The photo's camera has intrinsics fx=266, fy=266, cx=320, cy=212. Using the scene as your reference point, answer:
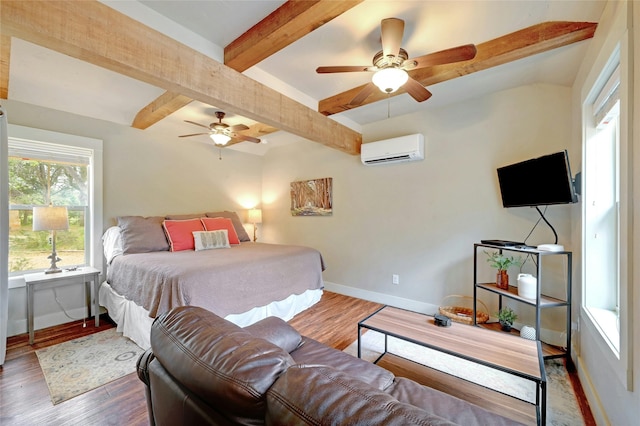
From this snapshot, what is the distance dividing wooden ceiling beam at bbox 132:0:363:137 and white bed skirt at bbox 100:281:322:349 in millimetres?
2157

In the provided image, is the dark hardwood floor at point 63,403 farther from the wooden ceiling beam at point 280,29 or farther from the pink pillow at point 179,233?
the wooden ceiling beam at point 280,29

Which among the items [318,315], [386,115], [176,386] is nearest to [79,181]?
[318,315]

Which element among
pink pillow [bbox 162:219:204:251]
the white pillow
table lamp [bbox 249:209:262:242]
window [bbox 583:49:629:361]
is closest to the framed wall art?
table lamp [bbox 249:209:262:242]

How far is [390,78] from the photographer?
1876 mm

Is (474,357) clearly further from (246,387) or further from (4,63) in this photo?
(4,63)

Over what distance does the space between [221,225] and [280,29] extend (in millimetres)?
2779

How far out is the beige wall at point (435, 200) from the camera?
2609mm

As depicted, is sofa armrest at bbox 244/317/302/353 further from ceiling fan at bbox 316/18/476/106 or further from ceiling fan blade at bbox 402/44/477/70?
ceiling fan blade at bbox 402/44/477/70

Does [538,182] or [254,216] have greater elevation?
[538,182]

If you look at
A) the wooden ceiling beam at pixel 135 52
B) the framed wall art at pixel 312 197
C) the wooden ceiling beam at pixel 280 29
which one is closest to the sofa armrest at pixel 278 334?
the wooden ceiling beam at pixel 135 52

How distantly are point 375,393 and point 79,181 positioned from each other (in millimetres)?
3970

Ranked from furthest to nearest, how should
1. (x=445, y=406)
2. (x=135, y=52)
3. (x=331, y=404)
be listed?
(x=135, y=52)
(x=445, y=406)
(x=331, y=404)

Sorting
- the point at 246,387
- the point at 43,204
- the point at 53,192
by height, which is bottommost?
the point at 246,387

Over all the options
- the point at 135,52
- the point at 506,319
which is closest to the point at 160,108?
the point at 135,52
